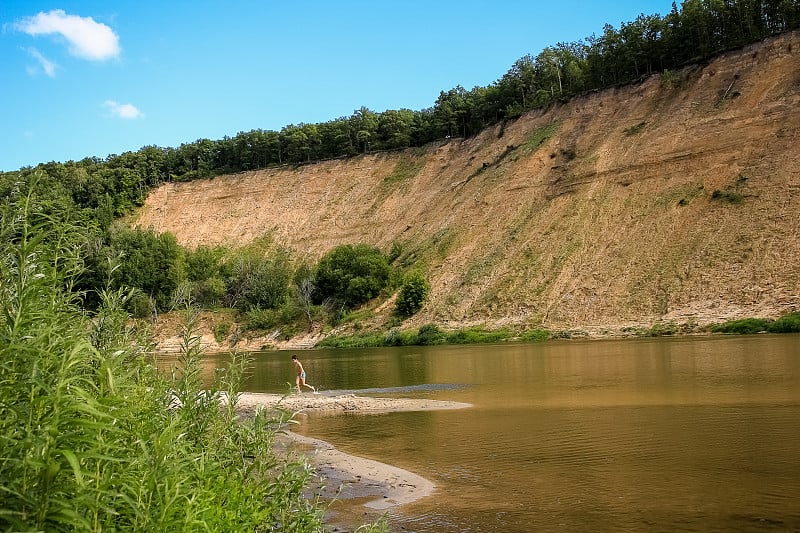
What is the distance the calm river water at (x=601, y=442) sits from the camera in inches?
392

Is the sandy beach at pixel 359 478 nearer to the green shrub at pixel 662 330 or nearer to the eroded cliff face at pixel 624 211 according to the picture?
the green shrub at pixel 662 330

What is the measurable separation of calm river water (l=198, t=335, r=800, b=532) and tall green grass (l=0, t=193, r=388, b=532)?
11.9 feet

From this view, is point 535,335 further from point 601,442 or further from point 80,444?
point 80,444

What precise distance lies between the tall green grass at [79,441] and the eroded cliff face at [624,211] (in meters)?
41.6

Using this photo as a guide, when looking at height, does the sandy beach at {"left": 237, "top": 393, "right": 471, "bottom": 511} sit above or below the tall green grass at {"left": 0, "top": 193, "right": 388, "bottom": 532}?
below

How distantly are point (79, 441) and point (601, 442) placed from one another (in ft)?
40.3

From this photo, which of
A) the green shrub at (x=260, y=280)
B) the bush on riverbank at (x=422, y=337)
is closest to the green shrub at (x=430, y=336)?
the bush on riverbank at (x=422, y=337)

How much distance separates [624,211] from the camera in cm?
5641

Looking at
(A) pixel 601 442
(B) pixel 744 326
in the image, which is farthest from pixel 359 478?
(B) pixel 744 326

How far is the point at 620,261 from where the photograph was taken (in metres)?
52.4

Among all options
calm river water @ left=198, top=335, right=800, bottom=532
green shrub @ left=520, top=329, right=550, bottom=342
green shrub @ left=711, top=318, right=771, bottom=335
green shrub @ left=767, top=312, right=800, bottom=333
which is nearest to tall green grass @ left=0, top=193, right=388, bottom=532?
calm river water @ left=198, top=335, right=800, bottom=532

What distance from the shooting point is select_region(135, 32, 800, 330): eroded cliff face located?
4725 cm

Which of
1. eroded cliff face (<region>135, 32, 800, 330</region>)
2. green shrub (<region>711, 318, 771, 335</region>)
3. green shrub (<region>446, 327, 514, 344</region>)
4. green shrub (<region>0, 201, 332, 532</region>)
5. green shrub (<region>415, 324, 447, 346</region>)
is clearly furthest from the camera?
green shrub (<region>415, 324, 447, 346</region>)

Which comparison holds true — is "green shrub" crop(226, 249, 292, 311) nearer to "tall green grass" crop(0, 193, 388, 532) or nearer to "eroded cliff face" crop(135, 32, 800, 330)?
"eroded cliff face" crop(135, 32, 800, 330)
